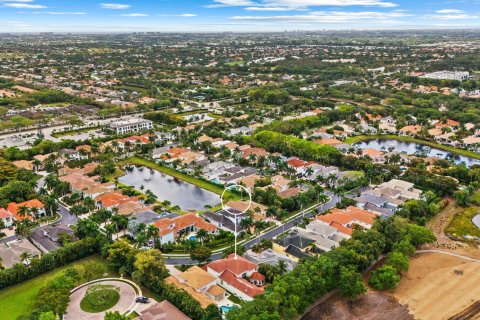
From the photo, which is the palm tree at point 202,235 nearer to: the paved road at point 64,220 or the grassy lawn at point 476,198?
the paved road at point 64,220

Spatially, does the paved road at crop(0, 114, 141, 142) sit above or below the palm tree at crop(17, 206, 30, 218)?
below

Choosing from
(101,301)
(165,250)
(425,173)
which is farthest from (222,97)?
(101,301)

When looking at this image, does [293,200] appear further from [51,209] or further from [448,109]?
[448,109]

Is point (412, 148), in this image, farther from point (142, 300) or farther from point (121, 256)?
point (142, 300)

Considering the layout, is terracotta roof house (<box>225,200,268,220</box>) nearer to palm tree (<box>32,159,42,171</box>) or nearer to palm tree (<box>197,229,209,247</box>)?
palm tree (<box>197,229,209,247</box>)

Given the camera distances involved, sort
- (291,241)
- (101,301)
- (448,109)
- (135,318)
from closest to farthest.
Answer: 1. (135,318)
2. (101,301)
3. (291,241)
4. (448,109)

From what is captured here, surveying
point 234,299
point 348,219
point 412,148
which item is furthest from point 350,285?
point 412,148

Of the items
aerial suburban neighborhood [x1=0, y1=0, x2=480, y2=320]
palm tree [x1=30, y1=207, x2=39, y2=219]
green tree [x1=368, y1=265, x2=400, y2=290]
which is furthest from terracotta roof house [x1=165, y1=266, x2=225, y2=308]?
palm tree [x1=30, y1=207, x2=39, y2=219]

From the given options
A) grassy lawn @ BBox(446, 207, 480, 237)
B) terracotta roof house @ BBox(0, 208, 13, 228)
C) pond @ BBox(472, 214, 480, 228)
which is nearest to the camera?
grassy lawn @ BBox(446, 207, 480, 237)
